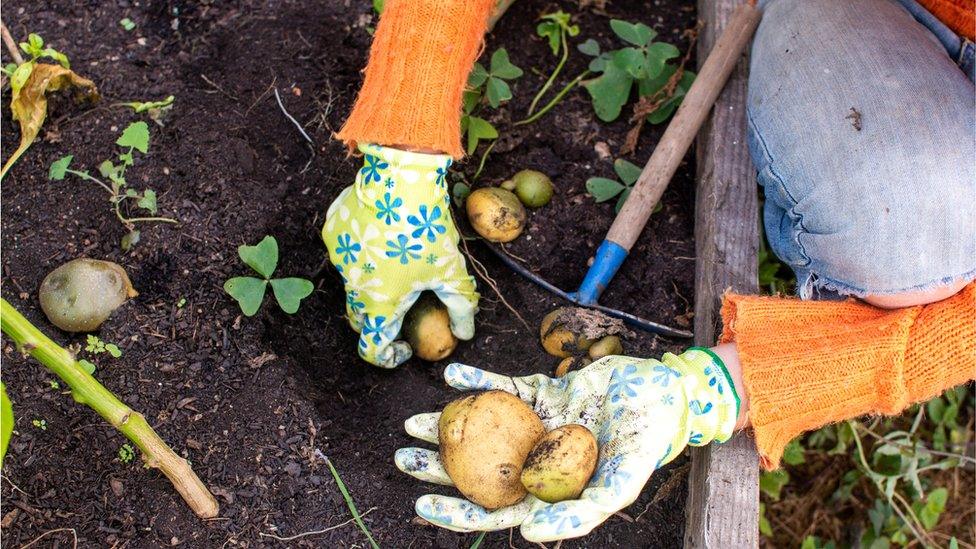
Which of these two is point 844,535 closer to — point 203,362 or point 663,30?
point 663,30

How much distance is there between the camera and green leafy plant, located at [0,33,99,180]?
7.96 feet

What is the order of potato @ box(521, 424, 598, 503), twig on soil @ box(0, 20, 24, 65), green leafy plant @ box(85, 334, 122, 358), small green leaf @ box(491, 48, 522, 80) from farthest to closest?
small green leaf @ box(491, 48, 522, 80)
twig on soil @ box(0, 20, 24, 65)
green leafy plant @ box(85, 334, 122, 358)
potato @ box(521, 424, 598, 503)

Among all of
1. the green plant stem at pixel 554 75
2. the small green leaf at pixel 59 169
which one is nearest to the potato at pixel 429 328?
the green plant stem at pixel 554 75

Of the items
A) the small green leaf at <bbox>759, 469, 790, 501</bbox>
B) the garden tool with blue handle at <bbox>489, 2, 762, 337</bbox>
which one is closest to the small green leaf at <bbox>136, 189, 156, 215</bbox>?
the garden tool with blue handle at <bbox>489, 2, 762, 337</bbox>

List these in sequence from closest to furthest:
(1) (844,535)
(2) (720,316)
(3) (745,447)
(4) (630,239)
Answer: (3) (745,447) < (2) (720,316) < (4) (630,239) < (1) (844,535)

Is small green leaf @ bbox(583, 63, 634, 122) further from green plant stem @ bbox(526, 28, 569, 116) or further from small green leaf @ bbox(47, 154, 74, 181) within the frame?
small green leaf @ bbox(47, 154, 74, 181)

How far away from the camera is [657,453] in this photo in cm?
186

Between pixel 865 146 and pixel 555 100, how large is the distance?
1113 millimetres

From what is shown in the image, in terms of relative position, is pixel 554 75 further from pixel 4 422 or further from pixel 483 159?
pixel 4 422

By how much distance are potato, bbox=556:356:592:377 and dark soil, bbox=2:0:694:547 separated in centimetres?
13

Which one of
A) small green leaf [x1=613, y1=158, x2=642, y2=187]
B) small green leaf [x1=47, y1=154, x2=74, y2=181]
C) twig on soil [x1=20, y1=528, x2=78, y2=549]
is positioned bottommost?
twig on soil [x1=20, y1=528, x2=78, y2=549]

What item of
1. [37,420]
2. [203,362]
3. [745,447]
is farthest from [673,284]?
[37,420]

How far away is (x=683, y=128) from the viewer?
2559 mm

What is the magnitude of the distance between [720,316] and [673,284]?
0.31m
